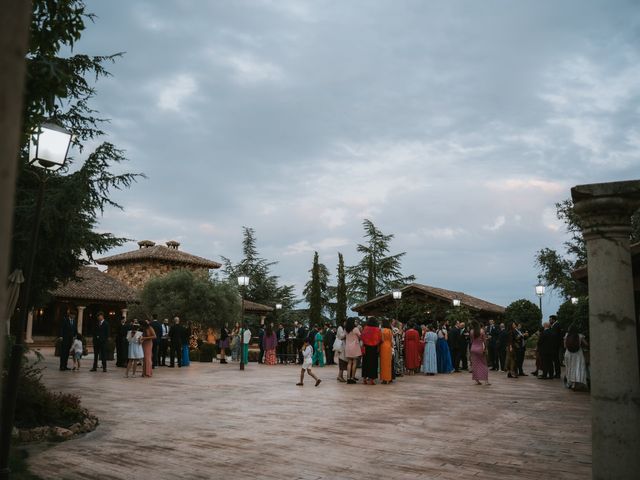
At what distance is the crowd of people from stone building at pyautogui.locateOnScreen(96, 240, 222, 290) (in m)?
25.2

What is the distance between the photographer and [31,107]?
18.3ft

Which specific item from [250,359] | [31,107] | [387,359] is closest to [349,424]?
[31,107]

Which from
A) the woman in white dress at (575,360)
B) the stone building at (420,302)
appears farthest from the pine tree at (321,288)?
the woman in white dress at (575,360)

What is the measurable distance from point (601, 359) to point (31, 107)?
5754 mm

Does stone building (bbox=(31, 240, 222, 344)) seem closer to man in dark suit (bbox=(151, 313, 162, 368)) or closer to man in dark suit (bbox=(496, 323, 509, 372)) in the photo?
man in dark suit (bbox=(151, 313, 162, 368))

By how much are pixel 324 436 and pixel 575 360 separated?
29.5 feet

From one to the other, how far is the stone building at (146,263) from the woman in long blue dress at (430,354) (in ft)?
107


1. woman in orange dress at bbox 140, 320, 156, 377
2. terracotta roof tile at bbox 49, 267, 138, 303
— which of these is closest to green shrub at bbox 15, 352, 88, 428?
woman in orange dress at bbox 140, 320, 156, 377

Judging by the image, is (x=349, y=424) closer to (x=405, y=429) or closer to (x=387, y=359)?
(x=405, y=429)

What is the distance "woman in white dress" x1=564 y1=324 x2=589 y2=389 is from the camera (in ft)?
42.8

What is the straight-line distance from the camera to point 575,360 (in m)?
13.4

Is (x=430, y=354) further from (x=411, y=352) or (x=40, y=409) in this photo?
(x=40, y=409)

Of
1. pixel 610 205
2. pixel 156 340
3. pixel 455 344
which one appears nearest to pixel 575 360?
pixel 455 344

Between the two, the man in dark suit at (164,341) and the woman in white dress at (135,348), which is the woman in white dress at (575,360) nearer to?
the woman in white dress at (135,348)
